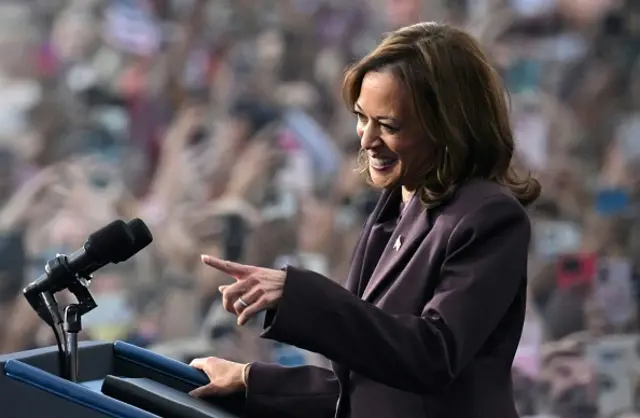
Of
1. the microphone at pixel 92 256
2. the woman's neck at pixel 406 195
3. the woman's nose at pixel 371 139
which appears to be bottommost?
the woman's neck at pixel 406 195

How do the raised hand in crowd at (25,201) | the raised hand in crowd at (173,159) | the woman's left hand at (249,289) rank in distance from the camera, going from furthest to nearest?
the raised hand in crowd at (173,159) < the raised hand in crowd at (25,201) < the woman's left hand at (249,289)

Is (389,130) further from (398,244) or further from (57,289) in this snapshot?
(57,289)

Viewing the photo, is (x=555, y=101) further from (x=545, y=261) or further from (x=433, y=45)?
(x=433, y=45)

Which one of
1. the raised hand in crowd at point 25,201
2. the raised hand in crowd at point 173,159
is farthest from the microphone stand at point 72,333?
the raised hand in crowd at point 173,159

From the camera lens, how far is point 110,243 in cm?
172

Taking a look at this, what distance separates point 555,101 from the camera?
458 cm

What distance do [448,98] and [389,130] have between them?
0.32 ft

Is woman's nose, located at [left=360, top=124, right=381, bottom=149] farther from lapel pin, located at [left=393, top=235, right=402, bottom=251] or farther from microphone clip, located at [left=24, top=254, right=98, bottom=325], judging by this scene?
microphone clip, located at [left=24, top=254, right=98, bottom=325]

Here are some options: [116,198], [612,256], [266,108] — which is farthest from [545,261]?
[116,198]

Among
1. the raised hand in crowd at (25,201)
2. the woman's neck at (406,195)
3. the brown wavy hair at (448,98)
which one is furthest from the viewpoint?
the raised hand in crowd at (25,201)

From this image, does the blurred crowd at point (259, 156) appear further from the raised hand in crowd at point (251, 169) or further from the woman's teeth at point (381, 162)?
the woman's teeth at point (381, 162)

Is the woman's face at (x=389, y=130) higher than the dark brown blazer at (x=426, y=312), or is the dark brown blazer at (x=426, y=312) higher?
the woman's face at (x=389, y=130)

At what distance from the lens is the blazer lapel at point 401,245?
172 centimetres

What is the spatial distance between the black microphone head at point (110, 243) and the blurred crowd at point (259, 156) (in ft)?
5.24
